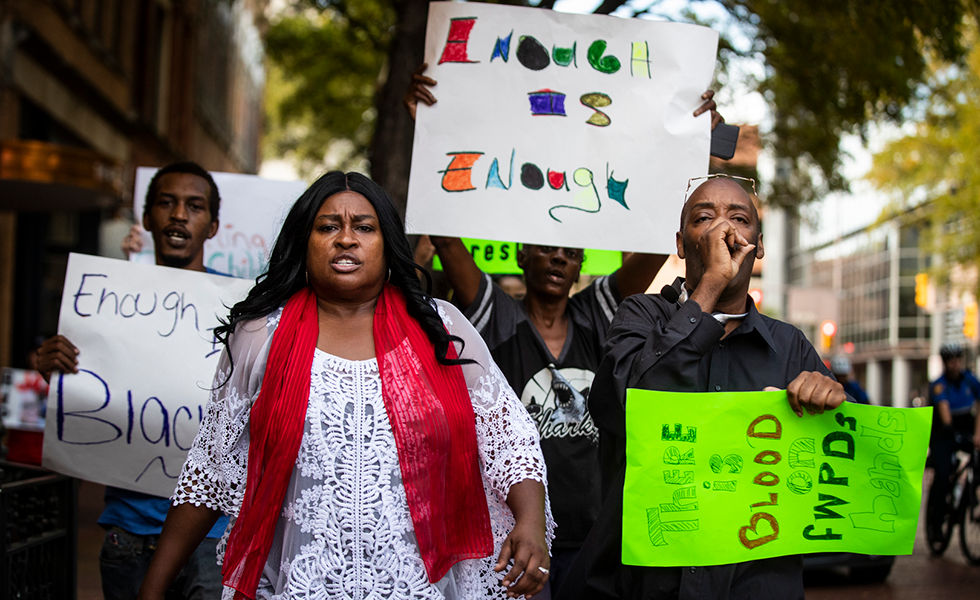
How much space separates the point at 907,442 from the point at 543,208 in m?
1.76

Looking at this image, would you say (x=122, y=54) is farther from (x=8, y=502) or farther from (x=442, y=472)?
(x=442, y=472)

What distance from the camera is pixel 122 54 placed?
1859 cm

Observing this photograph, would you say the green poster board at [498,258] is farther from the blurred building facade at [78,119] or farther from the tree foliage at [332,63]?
the tree foliage at [332,63]

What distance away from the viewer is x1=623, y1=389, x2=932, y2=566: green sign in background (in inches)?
99.6

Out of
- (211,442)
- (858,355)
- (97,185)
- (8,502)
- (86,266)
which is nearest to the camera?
(211,442)

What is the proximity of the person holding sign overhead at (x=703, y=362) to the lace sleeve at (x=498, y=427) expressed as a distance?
0.20 meters

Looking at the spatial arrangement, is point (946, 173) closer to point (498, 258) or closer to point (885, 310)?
point (498, 258)

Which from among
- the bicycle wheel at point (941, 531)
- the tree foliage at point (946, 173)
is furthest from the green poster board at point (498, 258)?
the tree foliage at point (946, 173)

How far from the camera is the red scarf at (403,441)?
2311 millimetres

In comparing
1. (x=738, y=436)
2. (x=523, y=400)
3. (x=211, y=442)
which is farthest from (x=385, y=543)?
(x=523, y=400)

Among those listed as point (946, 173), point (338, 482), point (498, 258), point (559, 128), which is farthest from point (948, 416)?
point (946, 173)

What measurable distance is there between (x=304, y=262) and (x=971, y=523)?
28.3 ft

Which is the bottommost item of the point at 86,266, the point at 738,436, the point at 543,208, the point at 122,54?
the point at 738,436

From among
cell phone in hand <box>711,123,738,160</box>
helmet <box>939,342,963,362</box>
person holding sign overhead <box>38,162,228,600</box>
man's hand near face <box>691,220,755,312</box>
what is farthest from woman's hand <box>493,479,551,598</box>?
helmet <box>939,342,963,362</box>
